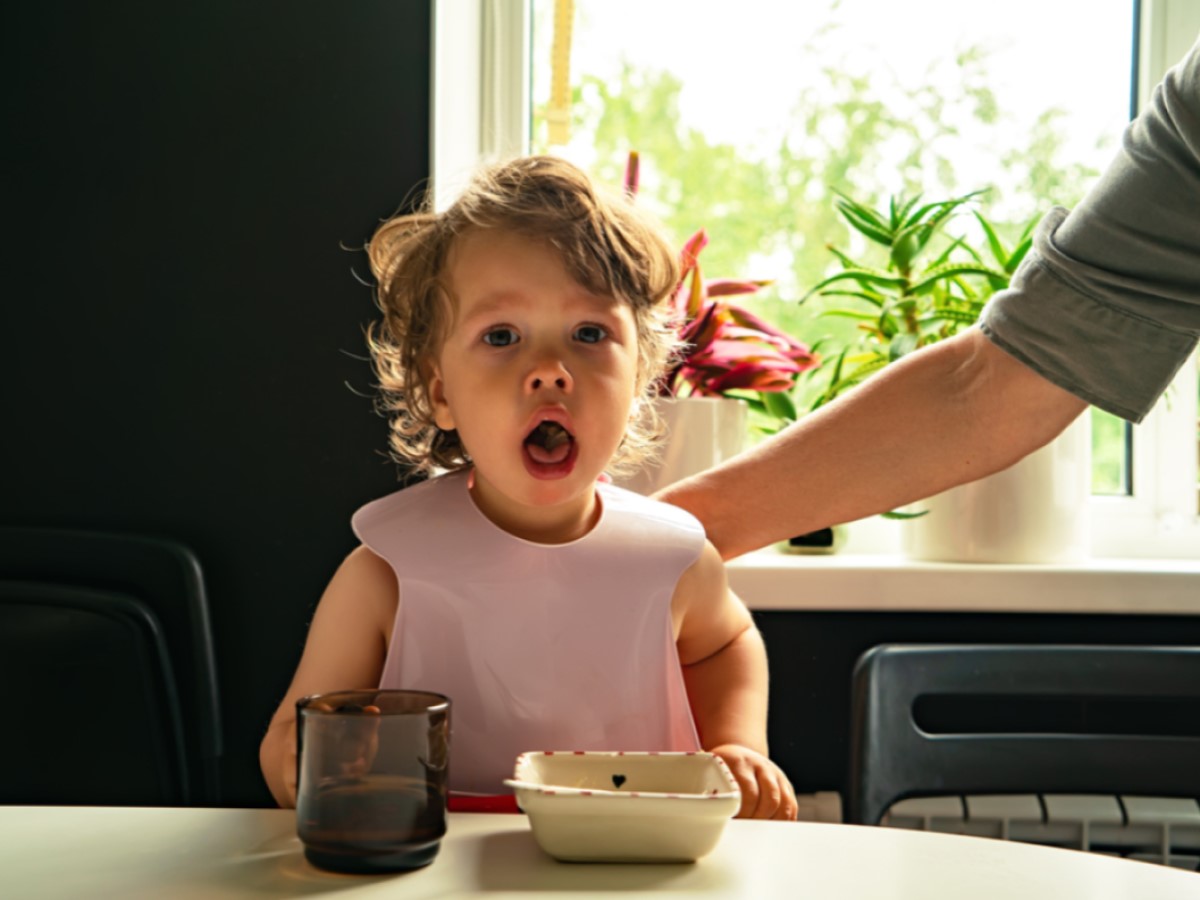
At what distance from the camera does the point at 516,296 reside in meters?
0.97

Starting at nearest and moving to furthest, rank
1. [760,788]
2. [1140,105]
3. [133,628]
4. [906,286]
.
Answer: [760,788]
[133,628]
[906,286]
[1140,105]

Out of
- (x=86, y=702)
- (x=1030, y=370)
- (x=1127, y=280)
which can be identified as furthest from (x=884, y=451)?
(x=86, y=702)

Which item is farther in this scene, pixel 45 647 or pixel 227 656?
pixel 227 656

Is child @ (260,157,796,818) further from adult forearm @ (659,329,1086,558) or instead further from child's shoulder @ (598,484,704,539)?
adult forearm @ (659,329,1086,558)

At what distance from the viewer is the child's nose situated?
93 centimetres

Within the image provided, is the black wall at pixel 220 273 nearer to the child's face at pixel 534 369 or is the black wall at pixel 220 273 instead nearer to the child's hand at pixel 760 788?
the child's face at pixel 534 369

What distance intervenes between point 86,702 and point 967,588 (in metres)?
1.17

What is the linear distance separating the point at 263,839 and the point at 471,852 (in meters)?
0.12

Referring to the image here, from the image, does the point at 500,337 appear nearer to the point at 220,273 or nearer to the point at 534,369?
the point at 534,369

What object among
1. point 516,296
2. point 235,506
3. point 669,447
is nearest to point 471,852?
point 516,296

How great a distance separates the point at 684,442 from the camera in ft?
5.24

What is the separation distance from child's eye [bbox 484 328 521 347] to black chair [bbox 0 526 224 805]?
0.74 meters

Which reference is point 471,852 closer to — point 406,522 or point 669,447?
point 406,522

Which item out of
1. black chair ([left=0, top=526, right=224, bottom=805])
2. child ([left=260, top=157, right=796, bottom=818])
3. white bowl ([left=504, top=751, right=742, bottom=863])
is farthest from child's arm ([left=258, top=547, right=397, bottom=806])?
black chair ([left=0, top=526, right=224, bottom=805])
